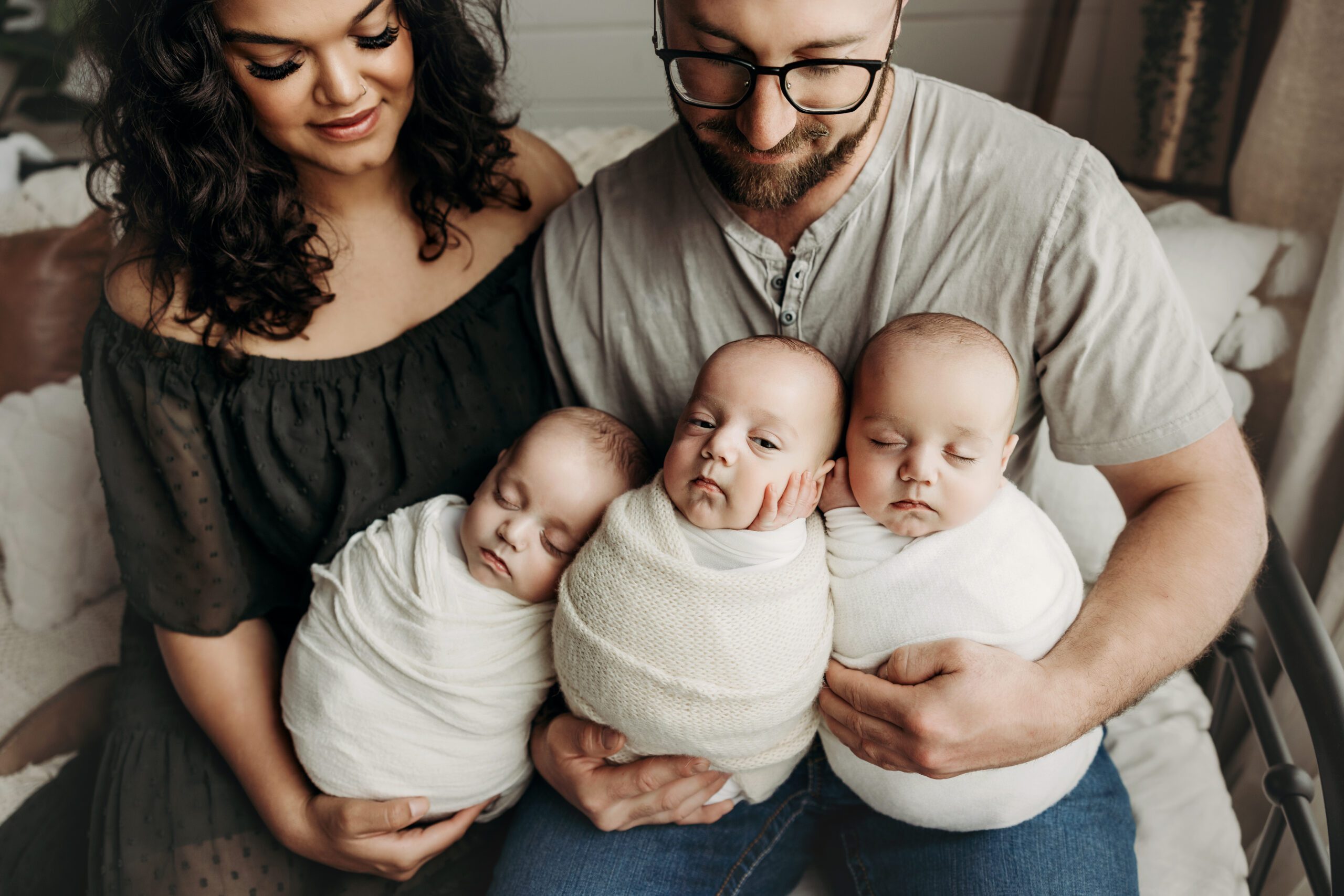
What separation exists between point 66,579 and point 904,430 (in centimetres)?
161

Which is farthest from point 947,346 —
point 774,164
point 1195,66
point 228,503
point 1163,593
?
→ point 1195,66

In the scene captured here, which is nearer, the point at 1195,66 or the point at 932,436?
the point at 932,436

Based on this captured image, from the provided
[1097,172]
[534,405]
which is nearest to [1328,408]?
[1097,172]

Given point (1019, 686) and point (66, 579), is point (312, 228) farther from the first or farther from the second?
point (1019, 686)

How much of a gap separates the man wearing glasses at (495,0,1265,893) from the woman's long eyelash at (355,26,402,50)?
0.37 meters

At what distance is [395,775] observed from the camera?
1.28 metres

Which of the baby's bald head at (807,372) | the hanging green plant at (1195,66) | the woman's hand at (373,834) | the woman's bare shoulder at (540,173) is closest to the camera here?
the baby's bald head at (807,372)

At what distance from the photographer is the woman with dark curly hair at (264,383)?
129cm

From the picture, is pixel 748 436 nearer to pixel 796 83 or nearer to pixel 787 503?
pixel 787 503

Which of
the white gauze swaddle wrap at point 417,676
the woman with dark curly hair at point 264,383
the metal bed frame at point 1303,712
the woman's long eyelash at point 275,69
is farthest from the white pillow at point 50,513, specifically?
the metal bed frame at point 1303,712

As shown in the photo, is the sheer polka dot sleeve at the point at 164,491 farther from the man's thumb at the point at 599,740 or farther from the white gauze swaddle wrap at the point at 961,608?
the white gauze swaddle wrap at the point at 961,608

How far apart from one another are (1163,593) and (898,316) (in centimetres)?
51

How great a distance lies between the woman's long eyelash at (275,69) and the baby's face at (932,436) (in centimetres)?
86

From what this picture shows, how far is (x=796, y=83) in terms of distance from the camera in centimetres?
115
